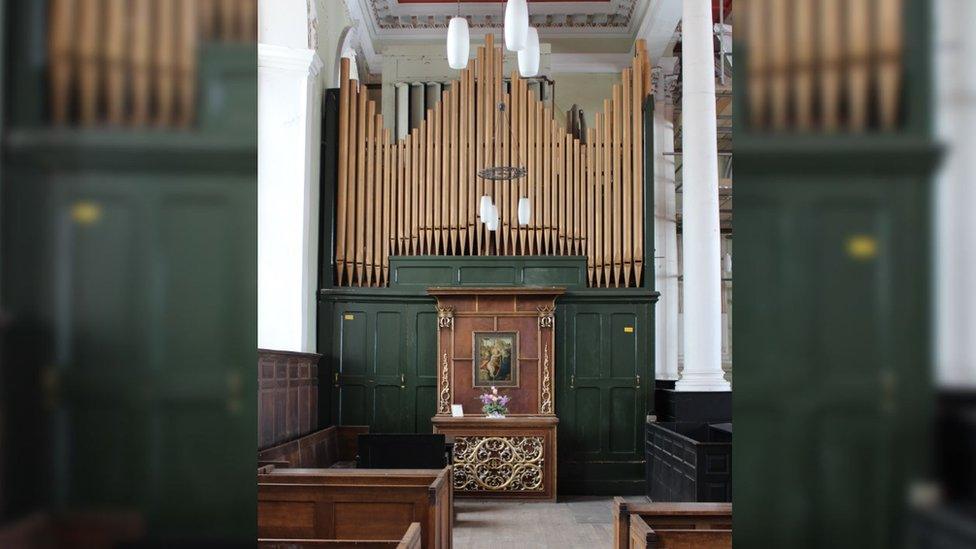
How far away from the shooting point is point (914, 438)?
0.67 m

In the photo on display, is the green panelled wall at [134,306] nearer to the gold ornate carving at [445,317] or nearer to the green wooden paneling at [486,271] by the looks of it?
the gold ornate carving at [445,317]

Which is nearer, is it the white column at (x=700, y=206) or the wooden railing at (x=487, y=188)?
the white column at (x=700, y=206)

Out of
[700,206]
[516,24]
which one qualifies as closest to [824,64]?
[516,24]

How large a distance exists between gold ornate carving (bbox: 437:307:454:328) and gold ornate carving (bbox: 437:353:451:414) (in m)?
0.36

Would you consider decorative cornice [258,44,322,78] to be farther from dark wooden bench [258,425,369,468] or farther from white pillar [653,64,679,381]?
white pillar [653,64,679,381]

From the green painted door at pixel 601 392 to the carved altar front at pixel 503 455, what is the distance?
33.5 inches

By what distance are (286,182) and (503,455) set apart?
4.00 meters

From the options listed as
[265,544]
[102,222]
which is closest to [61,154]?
[102,222]

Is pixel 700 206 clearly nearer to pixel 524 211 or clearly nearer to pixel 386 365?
pixel 524 211

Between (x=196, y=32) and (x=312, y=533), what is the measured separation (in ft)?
16.5

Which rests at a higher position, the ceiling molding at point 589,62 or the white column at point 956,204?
the ceiling molding at point 589,62

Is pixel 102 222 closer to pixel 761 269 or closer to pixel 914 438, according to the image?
pixel 761 269

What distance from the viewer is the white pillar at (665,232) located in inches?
587

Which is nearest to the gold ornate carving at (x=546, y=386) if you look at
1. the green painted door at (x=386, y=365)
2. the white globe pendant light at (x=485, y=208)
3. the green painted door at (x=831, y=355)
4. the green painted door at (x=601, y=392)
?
the green painted door at (x=601, y=392)
